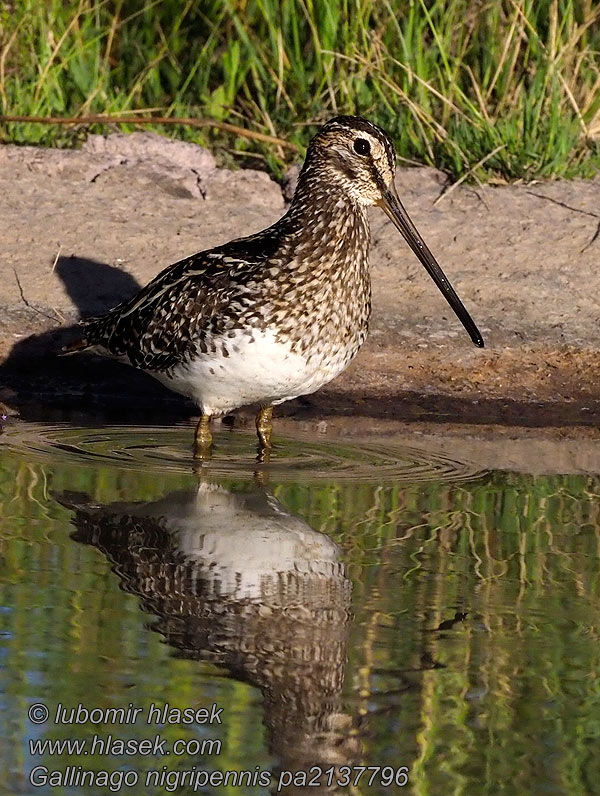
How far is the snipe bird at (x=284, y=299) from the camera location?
629 cm

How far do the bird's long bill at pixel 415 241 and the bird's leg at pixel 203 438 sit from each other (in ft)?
3.75

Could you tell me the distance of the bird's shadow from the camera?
301 inches

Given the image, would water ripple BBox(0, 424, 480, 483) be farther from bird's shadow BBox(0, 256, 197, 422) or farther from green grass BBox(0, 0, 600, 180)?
green grass BBox(0, 0, 600, 180)

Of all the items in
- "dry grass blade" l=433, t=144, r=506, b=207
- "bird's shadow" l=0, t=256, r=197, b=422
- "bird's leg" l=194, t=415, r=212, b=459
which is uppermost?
"dry grass blade" l=433, t=144, r=506, b=207

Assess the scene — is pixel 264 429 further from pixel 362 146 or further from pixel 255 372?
pixel 362 146

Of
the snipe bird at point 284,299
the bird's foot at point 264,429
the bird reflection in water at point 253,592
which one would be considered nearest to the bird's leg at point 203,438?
the snipe bird at point 284,299

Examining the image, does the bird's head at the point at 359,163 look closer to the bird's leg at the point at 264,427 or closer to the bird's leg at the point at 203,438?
the bird's leg at the point at 264,427

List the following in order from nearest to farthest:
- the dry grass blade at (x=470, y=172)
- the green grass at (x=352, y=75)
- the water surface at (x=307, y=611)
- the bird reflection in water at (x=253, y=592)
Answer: the water surface at (x=307, y=611)
the bird reflection in water at (x=253, y=592)
the dry grass blade at (x=470, y=172)
the green grass at (x=352, y=75)

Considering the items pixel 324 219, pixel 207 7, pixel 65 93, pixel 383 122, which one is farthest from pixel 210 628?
pixel 207 7

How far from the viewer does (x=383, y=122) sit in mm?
9625

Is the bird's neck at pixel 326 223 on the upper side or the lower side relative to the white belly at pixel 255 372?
upper

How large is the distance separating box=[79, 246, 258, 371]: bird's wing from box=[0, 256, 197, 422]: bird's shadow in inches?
22.3

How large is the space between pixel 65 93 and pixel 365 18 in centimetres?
197

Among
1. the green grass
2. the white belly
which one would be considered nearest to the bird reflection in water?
the white belly
